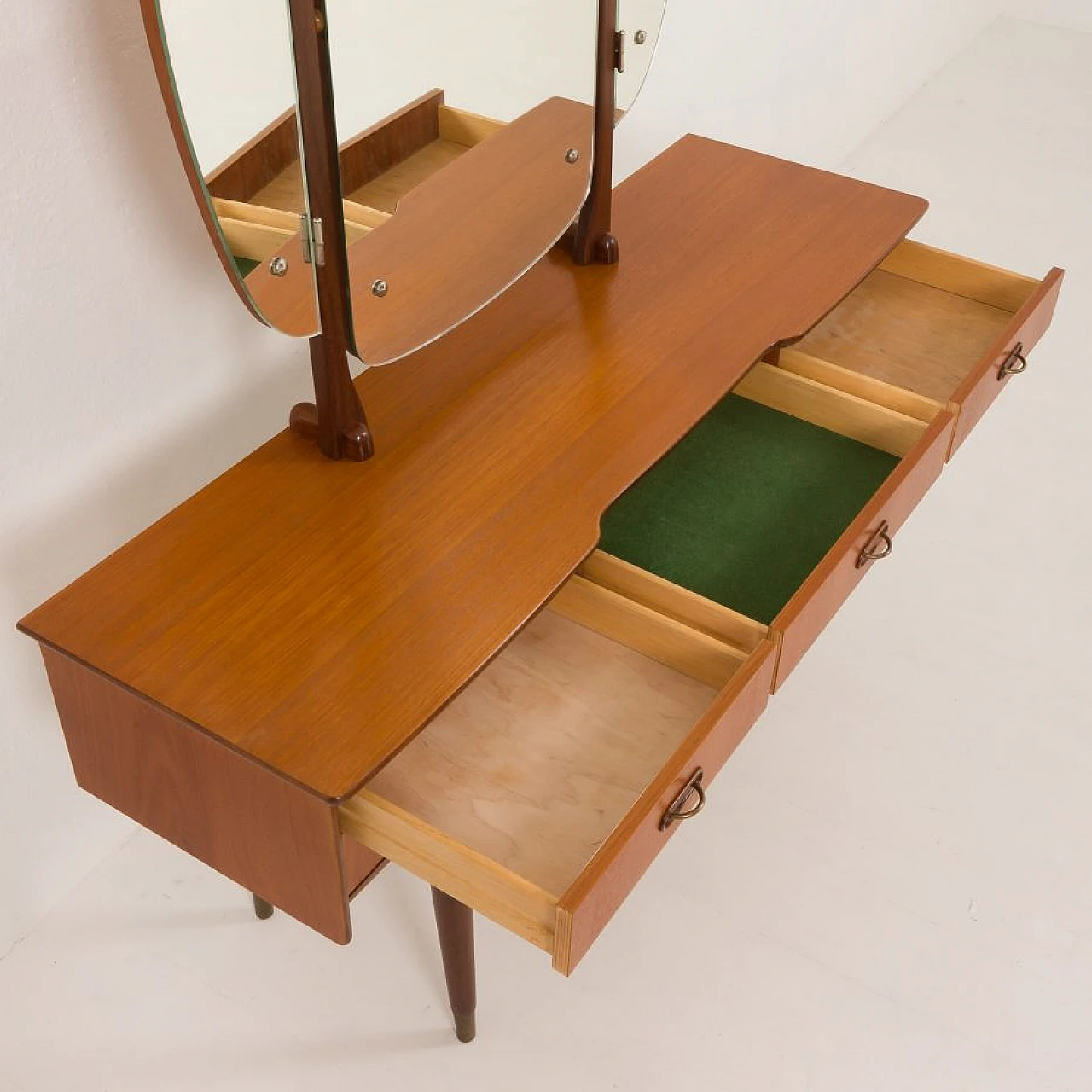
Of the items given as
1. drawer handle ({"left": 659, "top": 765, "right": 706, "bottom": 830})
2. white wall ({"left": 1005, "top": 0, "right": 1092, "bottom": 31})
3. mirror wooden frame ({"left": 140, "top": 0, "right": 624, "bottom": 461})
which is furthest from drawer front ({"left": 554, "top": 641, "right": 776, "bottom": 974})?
white wall ({"left": 1005, "top": 0, "right": 1092, "bottom": 31})

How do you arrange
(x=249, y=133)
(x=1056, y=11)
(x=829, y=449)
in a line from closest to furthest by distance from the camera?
(x=249, y=133), (x=829, y=449), (x=1056, y=11)

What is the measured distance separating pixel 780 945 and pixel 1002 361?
77cm

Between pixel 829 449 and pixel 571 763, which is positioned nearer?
pixel 571 763

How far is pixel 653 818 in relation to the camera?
3.90 ft

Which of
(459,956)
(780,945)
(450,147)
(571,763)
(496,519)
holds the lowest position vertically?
(780,945)

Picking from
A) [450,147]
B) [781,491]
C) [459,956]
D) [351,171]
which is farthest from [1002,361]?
[459,956]

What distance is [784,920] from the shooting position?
5.77ft

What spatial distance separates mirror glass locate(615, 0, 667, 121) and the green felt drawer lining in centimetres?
40

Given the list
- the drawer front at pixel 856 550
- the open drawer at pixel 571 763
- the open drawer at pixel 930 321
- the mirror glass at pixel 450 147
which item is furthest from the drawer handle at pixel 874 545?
the mirror glass at pixel 450 147

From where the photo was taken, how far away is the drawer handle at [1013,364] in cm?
171

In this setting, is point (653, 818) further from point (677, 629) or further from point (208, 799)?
point (208, 799)

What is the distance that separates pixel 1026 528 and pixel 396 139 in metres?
1.42

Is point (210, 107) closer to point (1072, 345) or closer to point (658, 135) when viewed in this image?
point (658, 135)

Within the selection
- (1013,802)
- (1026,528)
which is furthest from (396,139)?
(1026,528)
